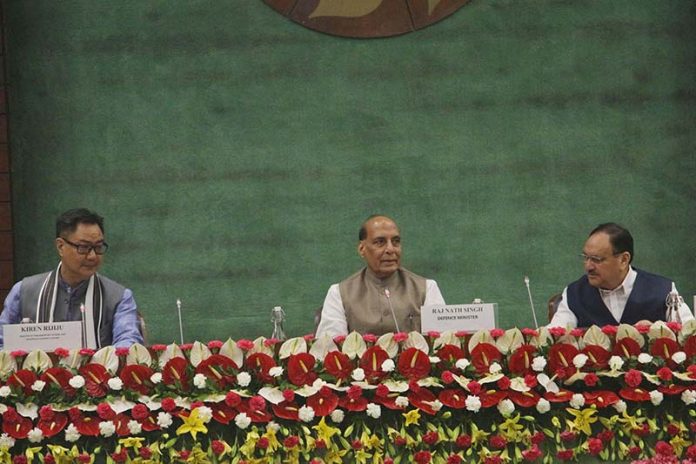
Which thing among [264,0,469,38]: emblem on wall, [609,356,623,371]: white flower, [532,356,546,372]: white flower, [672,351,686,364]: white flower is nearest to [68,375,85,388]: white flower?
[532,356,546,372]: white flower

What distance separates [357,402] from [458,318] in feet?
2.21

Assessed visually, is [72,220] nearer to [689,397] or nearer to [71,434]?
[71,434]

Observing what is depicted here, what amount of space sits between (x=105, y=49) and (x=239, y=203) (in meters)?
1.07

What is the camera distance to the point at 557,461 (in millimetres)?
2727

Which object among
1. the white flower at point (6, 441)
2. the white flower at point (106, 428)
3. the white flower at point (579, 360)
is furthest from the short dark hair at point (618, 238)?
the white flower at point (6, 441)

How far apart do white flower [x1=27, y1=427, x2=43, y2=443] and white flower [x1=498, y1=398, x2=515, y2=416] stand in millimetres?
1256

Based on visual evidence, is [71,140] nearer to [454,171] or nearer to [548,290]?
[454,171]

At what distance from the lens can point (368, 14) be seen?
5.20m

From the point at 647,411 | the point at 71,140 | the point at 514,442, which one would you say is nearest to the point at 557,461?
the point at 514,442

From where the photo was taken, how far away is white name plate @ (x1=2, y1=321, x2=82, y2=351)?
3053 millimetres

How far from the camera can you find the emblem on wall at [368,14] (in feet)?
17.0

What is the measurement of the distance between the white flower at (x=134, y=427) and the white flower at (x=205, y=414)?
0.17 m

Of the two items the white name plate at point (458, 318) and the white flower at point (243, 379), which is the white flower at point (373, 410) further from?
the white name plate at point (458, 318)

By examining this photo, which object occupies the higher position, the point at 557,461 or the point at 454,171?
the point at 454,171
